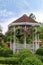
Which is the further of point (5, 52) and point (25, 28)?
point (25, 28)

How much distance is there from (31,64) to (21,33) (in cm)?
2281

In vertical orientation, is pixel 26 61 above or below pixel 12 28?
below

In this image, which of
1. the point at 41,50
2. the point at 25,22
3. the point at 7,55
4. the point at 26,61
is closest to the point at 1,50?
the point at 7,55

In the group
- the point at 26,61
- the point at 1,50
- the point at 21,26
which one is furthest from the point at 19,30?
the point at 26,61

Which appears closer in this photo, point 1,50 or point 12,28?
point 1,50

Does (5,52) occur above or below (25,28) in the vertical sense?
below

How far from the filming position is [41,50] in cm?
3108

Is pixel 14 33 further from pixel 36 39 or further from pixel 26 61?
pixel 26 61

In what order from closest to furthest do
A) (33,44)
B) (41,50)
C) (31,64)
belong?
1. (31,64)
2. (41,50)
3. (33,44)

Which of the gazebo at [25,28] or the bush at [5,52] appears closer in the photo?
the bush at [5,52]

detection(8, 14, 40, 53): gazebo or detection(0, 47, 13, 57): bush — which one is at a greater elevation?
detection(8, 14, 40, 53): gazebo

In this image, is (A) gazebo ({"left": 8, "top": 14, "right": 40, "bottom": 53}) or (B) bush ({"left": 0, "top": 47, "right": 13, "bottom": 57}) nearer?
(B) bush ({"left": 0, "top": 47, "right": 13, "bottom": 57})

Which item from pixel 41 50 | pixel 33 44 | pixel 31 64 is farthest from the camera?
pixel 33 44

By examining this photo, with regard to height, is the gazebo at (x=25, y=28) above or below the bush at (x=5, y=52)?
above
